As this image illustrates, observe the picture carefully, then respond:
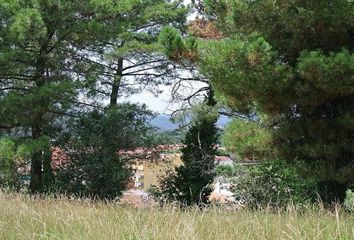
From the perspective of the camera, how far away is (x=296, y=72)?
6.66 meters

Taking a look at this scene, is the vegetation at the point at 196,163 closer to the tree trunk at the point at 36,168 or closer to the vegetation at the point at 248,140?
the tree trunk at the point at 36,168

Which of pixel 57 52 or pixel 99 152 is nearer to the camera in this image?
pixel 99 152

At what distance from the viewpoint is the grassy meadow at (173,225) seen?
3.68m

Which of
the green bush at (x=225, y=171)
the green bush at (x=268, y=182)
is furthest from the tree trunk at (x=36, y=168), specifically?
the green bush at (x=268, y=182)

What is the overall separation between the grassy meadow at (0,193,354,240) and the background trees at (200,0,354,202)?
207 cm

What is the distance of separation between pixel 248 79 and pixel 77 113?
369 inches

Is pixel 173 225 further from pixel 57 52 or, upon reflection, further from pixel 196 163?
pixel 57 52

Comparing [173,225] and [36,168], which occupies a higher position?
[173,225]

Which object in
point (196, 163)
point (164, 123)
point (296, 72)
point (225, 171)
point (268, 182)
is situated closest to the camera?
point (296, 72)

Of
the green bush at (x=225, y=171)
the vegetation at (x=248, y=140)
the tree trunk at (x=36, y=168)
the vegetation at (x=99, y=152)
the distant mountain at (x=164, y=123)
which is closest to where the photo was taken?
the vegetation at (x=248, y=140)

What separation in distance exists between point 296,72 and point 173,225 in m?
3.29

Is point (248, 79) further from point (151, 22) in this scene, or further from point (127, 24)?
point (151, 22)

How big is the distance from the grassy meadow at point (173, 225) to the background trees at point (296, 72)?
2.07m

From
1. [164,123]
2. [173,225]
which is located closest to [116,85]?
[164,123]
